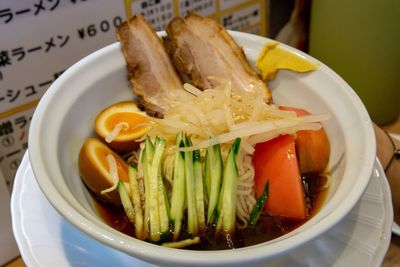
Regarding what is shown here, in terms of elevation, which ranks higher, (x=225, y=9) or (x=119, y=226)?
(x=225, y=9)

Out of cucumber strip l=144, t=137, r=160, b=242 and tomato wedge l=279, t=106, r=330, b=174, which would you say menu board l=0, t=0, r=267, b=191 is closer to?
cucumber strip l=144, t=137, r=160, b=242

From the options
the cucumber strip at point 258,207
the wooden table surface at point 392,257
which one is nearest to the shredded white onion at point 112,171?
the cucumber strip at point 258,207

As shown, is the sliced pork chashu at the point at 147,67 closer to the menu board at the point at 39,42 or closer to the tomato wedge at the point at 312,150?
the menu board at the point at 39,42

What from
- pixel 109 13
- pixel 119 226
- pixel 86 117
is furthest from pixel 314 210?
pixel 109 13

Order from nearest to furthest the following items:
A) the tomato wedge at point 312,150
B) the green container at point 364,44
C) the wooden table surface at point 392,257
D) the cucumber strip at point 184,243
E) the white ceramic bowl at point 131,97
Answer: the white ceramic bowl at point 131,97
the cucumber strip at point 184,243
the tomato wedge at point 312,150
the wooden table surface at point 392,257
the green container at point 364,44

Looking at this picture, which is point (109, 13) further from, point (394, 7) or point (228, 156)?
point (394, 7)

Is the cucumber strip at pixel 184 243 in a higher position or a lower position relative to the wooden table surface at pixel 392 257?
higher

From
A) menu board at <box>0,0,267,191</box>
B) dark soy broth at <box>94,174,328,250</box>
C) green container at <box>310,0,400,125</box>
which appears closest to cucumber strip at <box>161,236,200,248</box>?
dark soy broth at <box>94,174,328,250</box>
